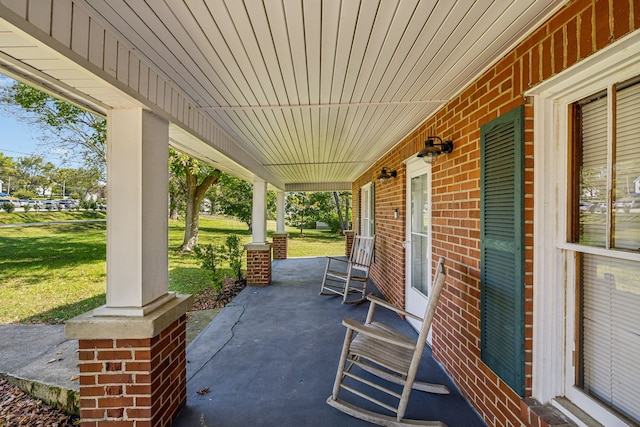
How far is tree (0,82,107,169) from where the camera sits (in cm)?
684

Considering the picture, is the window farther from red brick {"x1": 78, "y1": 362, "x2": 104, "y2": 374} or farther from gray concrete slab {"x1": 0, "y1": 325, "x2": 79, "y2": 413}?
gray concrete slab {"x1": 0, "y1": 325, "x2": 79, "y2": 413}

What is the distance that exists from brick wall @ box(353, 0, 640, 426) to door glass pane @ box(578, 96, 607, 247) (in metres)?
0.21

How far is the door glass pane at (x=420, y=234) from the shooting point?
332cm

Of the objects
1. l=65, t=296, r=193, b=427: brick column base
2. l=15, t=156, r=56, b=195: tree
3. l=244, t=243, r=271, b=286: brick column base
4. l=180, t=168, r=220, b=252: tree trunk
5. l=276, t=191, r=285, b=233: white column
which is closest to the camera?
l=65, t=296, r=193, b=427: brick column base

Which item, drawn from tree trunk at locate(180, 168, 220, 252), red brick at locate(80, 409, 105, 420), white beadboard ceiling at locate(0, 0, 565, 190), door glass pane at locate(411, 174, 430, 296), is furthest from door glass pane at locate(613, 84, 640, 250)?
tree trunk at locate(180, 168, 220, 252)

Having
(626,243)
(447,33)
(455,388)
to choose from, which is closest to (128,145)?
(447,33)

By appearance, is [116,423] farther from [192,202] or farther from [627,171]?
[192,202]

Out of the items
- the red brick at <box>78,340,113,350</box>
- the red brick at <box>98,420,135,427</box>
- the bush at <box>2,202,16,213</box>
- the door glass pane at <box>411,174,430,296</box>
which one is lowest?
the red brick at <box>98,420,135,427</box>

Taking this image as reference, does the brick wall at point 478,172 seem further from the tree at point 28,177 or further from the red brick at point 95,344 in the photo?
the tree at point 28,177

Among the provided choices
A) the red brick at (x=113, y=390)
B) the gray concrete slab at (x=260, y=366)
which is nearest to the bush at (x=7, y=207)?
the gray concrete slab at (x=260, y=366)

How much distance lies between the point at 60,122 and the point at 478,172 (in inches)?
383

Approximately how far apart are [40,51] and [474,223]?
2558 millimetres

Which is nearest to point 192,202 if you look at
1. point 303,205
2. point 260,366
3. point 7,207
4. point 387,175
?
point 387,175

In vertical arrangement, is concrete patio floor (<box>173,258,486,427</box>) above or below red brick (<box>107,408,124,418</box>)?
below
